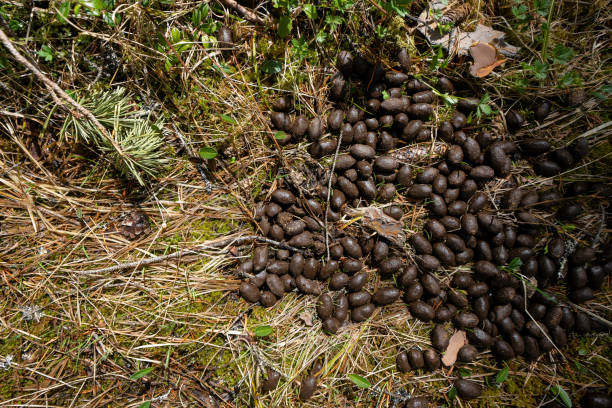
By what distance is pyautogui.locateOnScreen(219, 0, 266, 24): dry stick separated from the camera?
3.12 metres

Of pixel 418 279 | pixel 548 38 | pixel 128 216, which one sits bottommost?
pixel 418 279

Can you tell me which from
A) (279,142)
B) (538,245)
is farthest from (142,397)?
(538,245)

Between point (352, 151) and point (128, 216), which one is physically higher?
A: point (352, 151)

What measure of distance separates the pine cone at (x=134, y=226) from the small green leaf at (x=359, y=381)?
2422 millimetres

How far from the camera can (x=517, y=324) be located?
10.3ft

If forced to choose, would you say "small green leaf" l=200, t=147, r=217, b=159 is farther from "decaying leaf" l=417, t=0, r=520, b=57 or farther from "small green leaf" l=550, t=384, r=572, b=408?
"small green leaf" l=550, t=384, r=572, b=408

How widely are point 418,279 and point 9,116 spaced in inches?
168

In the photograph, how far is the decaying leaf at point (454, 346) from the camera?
317 centimetres

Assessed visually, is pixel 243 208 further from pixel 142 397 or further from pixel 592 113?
pixel 592 113

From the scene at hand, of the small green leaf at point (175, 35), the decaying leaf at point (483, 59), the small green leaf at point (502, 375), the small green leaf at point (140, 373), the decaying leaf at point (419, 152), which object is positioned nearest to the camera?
the small green leaf at point (140, 373)

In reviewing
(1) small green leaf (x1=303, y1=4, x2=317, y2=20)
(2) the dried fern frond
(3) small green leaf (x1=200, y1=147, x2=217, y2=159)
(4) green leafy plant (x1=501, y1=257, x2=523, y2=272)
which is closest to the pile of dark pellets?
(4) green leafy plant (x1=501, y1=257, x2=523, y2=272)

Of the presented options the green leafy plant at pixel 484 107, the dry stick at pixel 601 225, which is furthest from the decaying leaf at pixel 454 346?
the green leafy plant at pixel 484 107

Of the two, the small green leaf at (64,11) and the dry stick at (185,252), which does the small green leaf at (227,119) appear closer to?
the dry stick at (185,252)

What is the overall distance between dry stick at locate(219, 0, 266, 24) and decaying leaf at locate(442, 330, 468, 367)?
372cm
